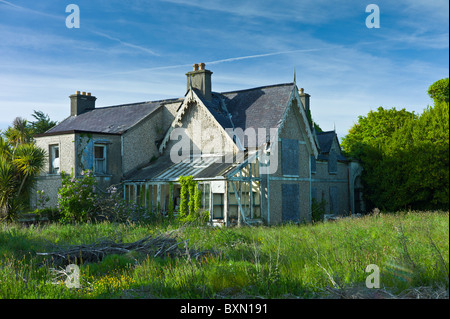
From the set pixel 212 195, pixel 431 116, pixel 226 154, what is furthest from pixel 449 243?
pixel 226 154

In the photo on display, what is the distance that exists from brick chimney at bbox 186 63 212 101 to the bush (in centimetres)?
777

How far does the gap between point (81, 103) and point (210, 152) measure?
12.0 meters

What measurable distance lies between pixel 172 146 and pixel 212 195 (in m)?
5.83

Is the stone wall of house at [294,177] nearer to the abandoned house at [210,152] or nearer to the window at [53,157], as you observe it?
the abandoned house at [210,152]

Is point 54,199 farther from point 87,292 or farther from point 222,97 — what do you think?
point 87,292

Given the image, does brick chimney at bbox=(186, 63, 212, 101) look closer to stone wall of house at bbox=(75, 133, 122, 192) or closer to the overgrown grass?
stone wall of house at bbox=(75, 133, 122, 192)

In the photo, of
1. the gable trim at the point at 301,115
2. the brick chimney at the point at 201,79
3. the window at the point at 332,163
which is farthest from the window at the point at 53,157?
the window at the point at 332,163

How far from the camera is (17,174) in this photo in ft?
68.6

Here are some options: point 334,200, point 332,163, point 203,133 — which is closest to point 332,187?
point 334,200

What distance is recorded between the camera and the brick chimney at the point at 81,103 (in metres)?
29.9

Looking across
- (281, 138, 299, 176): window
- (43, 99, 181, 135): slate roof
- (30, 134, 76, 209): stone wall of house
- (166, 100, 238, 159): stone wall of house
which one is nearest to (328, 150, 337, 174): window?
(281, 138, 299, 176): window

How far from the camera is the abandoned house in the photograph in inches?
832

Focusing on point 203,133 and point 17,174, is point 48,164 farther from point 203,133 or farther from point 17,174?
point 203,133

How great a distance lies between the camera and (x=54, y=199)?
2252 cm
